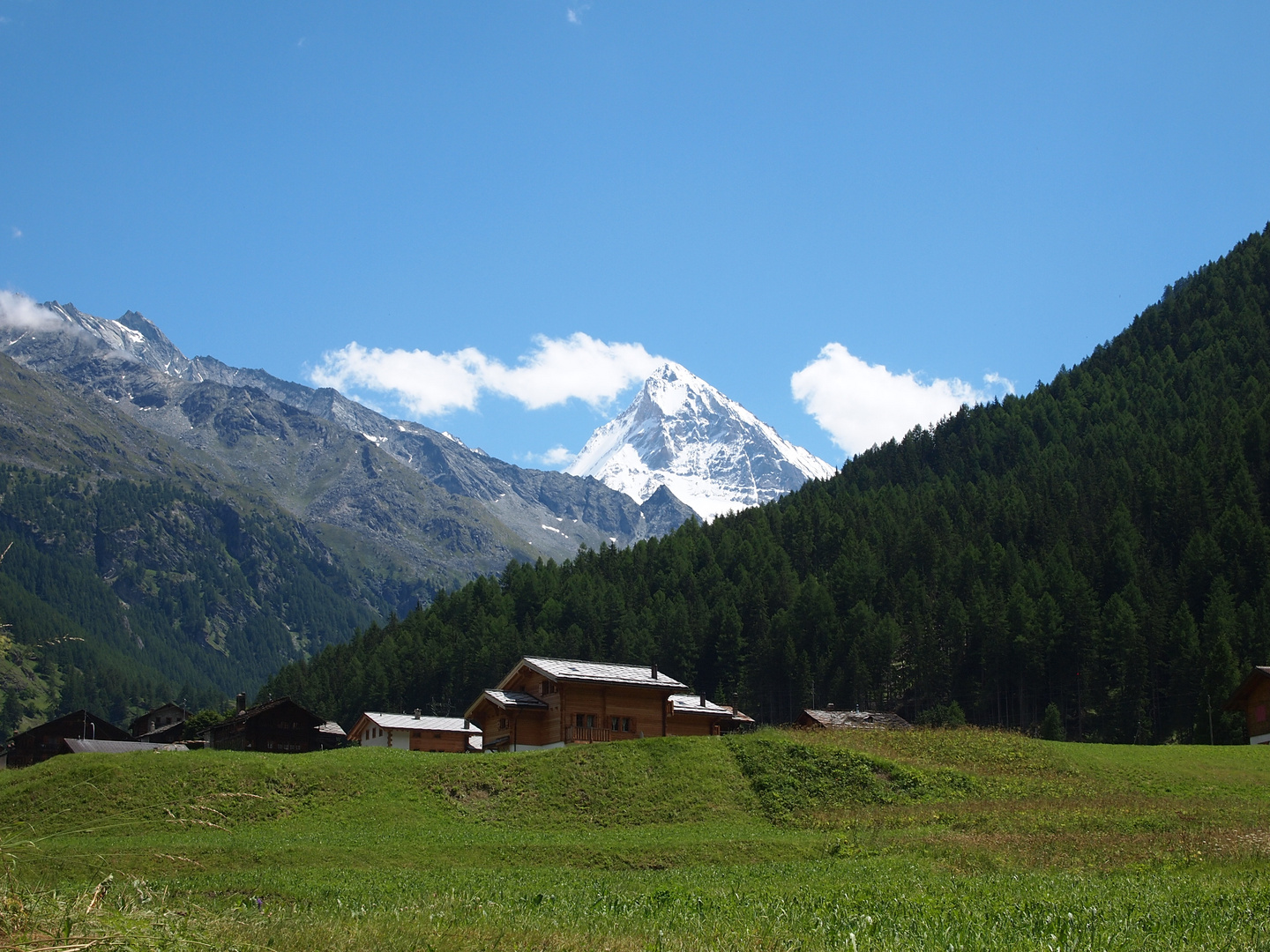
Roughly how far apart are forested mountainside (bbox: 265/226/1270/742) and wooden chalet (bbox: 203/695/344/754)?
20.4m

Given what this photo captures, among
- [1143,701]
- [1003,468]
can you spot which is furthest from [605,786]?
[1003,468]

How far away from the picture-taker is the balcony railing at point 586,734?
6688 centimetres

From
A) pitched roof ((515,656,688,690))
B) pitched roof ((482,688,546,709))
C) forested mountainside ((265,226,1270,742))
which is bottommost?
pitched roof ((482,688,546,709))

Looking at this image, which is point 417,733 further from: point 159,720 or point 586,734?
point 159,720

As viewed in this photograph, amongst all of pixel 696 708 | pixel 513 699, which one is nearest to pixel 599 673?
pixel 513 699

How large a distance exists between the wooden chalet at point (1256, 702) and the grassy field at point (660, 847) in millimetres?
14440

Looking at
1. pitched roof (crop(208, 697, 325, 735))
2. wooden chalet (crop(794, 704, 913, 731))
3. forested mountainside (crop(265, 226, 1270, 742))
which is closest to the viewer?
wooden chalet (crop(794, 704, 913, 731))

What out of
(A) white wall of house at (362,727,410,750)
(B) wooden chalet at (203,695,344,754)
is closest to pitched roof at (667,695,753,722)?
(A) white wall of house at (362,727,410,750)

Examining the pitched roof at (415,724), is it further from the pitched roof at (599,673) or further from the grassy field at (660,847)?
the grassy field at (660,847)

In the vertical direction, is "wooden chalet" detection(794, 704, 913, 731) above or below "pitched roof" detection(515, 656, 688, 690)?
below

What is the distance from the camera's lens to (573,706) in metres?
67.6

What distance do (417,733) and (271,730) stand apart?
63.4 ft

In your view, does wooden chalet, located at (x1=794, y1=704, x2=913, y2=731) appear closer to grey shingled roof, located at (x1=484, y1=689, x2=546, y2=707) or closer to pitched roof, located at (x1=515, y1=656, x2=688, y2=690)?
pitched roof, located at (x1=515, y1=656, x2=688, y2=690)

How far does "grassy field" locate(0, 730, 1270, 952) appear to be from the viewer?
520 inches
